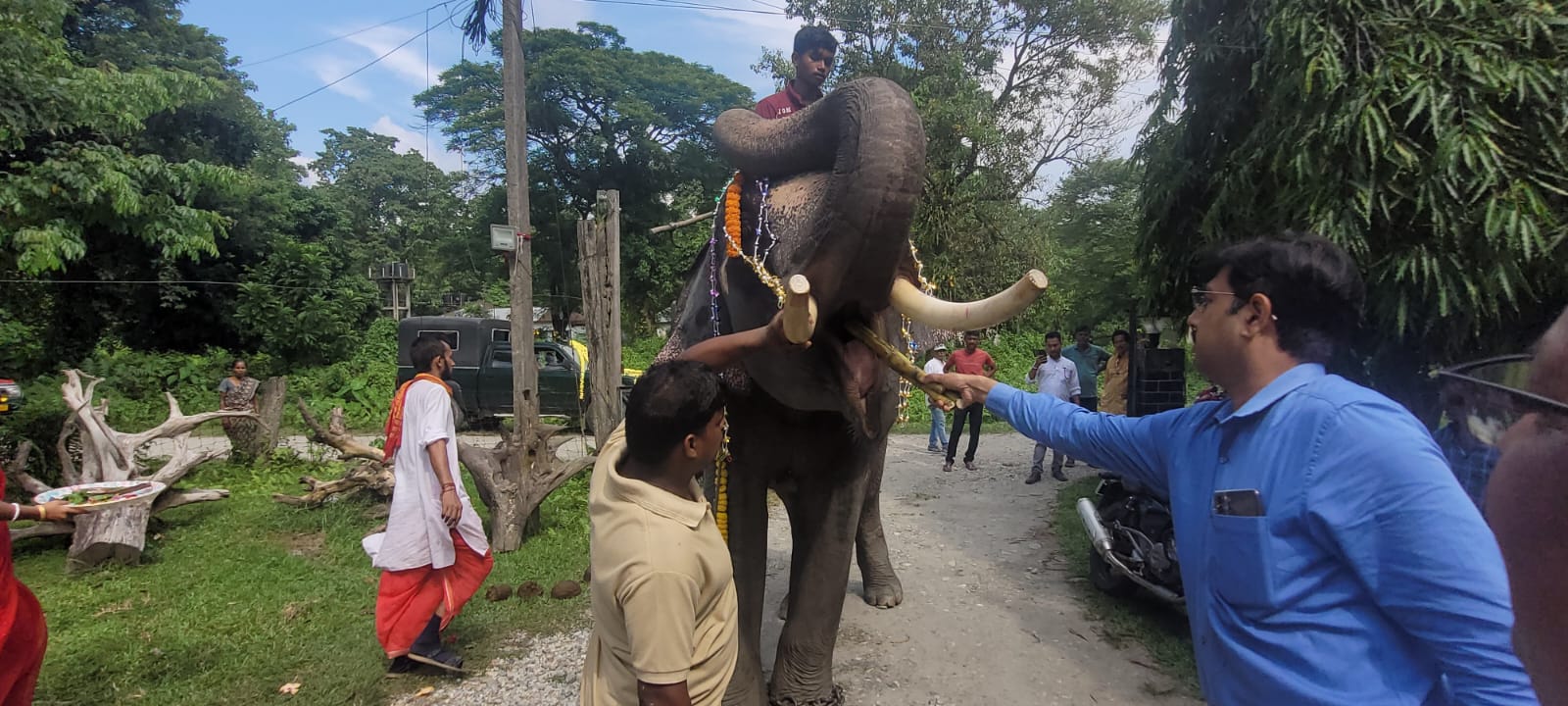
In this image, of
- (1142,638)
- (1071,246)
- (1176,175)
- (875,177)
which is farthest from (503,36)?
(1071,246)

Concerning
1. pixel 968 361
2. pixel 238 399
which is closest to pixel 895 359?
pixel 968 361

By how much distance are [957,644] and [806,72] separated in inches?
124

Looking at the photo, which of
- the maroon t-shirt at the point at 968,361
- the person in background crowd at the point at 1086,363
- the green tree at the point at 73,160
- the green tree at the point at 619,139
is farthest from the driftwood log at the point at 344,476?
the green tree at the point at 619,139

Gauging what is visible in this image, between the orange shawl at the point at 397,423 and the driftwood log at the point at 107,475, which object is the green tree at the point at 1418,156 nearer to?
the orange shawl at the point at 397,423

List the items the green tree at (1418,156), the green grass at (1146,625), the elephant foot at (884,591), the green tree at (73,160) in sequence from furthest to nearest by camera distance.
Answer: the green tree at (73,160), the elephant foot at (884,591), the green grass at (1146,625), the green tree at (1418,156)

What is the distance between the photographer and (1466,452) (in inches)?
53.4

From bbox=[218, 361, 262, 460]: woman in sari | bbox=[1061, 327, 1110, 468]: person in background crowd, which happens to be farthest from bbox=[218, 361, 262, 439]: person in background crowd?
bbox=[1061, 327, 1110, 468]: person in background crowd

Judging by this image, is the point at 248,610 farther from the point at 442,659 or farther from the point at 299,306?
the point at 299,306

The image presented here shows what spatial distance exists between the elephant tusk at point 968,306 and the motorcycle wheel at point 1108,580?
131 inches

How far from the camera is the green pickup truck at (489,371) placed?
13.2 meters

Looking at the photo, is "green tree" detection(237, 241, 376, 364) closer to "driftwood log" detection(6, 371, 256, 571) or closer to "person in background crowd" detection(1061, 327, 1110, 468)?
"driftwood log" detection(6, 371, 256, 571)

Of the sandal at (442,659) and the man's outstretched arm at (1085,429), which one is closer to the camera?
the man's outstretched arm at (1085,429)

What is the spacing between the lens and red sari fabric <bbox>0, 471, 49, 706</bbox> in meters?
2.63

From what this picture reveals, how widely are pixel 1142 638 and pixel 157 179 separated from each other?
45.4 ft
